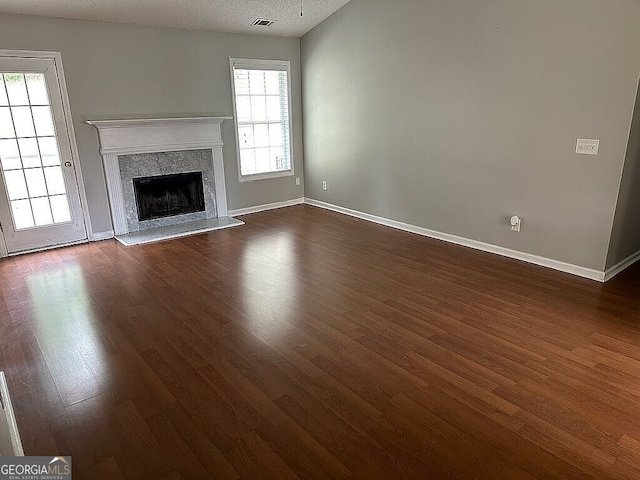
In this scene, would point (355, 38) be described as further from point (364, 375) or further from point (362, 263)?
point (364, 375)

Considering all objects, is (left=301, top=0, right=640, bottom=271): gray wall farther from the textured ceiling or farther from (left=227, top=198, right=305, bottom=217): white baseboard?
(left=227, top=198, right=305, bottom=217): white baseboard

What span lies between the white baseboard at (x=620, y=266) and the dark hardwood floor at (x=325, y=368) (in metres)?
0.07

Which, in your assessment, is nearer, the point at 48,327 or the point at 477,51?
the point at 48,327

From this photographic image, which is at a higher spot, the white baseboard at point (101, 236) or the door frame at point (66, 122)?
the door frame at point (66, 122)

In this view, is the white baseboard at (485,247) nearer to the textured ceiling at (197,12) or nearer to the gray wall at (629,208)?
the gray wall at (629,208)

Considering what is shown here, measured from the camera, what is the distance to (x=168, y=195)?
5543 mm

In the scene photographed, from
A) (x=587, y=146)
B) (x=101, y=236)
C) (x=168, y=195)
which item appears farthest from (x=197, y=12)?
(x=587, y=146)

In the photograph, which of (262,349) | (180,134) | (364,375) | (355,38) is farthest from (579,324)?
(180,134)

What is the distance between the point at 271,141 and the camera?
6.33 m

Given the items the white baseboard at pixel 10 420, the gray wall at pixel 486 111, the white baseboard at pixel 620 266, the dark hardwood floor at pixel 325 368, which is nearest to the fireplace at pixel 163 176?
the dark hardwood floor at pixel 325 368

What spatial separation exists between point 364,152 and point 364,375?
145 inches

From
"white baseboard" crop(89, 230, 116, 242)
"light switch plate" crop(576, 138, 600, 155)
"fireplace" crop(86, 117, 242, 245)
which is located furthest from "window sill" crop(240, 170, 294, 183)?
"light switch plate" crop(576, 138, 600, 155)
